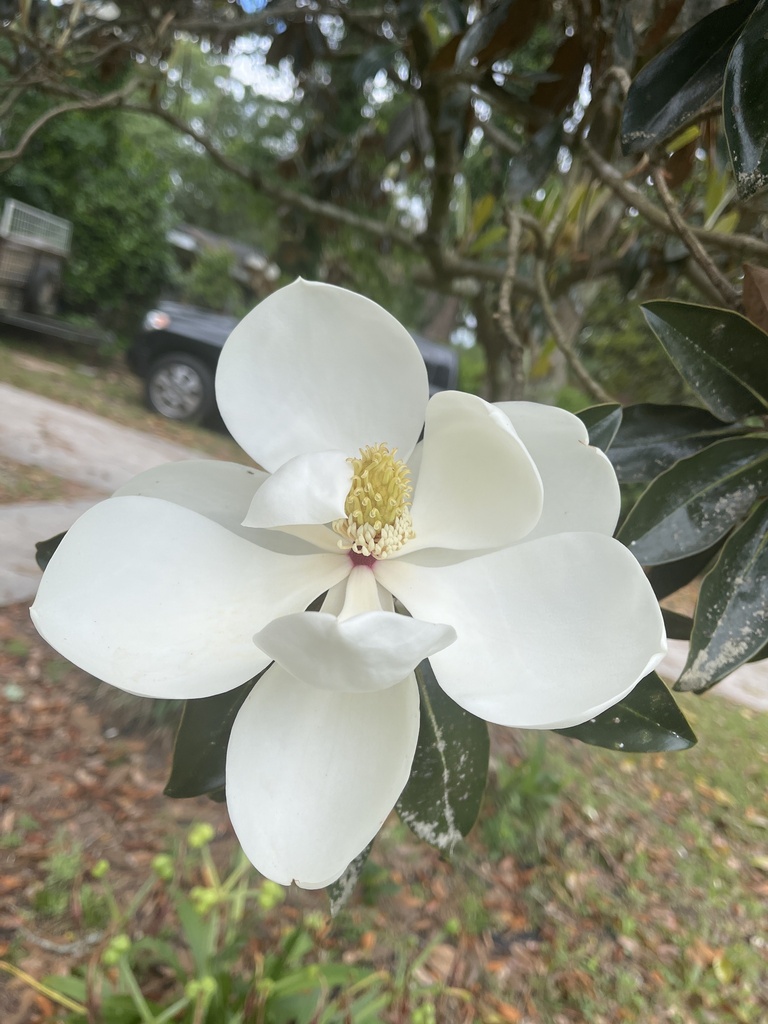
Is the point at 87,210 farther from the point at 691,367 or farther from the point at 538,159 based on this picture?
the point at 691,367

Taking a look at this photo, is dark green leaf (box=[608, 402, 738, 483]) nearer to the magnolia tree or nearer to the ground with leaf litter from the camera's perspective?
the magnolia tree

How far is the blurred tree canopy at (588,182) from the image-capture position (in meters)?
0.61

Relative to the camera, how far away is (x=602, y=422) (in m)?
0.56

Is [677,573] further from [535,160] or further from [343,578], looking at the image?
[535,160]

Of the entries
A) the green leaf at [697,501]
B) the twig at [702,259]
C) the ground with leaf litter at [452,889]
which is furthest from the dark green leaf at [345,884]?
the ground with leaf litter at [452,889]

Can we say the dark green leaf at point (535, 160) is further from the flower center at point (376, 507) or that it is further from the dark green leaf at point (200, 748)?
the dark green leaf at point (200, 748)

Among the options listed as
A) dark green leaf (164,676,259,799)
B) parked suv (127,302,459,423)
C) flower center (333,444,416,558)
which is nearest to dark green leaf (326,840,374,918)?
dark green leaf (164,676,259,799)

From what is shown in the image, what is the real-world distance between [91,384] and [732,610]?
18.8 ft

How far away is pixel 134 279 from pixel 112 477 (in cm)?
386

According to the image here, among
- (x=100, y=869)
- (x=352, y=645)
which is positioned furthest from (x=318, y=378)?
(x=100, y=869)

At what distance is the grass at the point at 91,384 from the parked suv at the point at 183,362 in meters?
0.14

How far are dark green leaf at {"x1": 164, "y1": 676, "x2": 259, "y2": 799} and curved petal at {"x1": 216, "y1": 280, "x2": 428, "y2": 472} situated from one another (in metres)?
0.20

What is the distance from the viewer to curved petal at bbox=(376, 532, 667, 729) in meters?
0.41

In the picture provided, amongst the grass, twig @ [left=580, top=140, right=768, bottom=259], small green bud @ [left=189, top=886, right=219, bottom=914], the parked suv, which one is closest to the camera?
twig @ [left=580, top=140, right=768, bottom=259]
